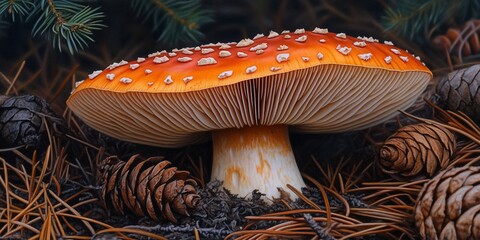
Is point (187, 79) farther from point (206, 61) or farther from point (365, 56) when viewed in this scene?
point (365, 56)

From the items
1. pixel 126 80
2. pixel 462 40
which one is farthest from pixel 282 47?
pixel 462 40

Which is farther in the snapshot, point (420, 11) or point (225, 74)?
point (420, 11)

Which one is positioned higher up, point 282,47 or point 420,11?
point 420,11

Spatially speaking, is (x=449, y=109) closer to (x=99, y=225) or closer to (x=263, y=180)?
(x=263, y=180)

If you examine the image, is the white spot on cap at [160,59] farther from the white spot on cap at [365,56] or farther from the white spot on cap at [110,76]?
the white spot on cap at [365,56]

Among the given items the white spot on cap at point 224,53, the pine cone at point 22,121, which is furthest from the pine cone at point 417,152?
the pine cone at point 22,121

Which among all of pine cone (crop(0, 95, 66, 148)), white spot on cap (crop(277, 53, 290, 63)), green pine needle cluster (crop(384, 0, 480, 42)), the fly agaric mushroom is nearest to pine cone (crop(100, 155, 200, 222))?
the fly agaric mushroom

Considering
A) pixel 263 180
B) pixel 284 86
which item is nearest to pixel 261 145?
pixel 263 180
